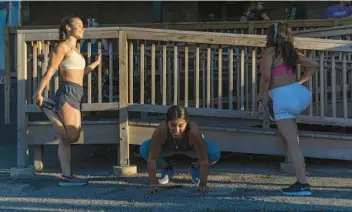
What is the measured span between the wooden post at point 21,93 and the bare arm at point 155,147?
5.54 ft

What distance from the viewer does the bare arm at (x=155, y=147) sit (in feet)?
16.4

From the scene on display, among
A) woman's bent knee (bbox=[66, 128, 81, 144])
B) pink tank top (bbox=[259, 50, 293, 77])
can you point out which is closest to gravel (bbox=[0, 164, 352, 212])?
woman's bent knee (bbox=[66, 128, 81, 144])

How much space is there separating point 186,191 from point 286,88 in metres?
1.38

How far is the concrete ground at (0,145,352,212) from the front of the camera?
468 cm

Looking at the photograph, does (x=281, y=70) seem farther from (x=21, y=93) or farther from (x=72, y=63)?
(x=21, y=93)

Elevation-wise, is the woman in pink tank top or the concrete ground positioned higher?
the woman in pink tank top

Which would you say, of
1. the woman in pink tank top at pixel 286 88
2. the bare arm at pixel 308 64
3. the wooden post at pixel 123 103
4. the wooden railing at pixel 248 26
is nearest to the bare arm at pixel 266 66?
the woman in pink tank top at pixel 286 88

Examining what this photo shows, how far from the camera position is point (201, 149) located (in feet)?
16.4

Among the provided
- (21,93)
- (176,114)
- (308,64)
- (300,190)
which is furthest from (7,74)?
(300,190)

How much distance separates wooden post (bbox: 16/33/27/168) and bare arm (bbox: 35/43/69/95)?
77 centimetres

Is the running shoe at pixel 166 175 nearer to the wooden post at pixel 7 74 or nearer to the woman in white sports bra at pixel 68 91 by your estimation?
the woman in white sports bra at pixel 68 91

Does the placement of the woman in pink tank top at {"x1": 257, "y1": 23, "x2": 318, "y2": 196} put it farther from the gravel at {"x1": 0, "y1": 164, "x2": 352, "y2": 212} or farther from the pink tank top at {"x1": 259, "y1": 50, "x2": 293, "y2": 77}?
the gravel at {"x1": 0, "y1": 164, "x2": 352, "y2": 212}

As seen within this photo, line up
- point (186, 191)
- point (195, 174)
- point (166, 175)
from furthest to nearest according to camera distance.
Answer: point (166, 175) < point (195, 174) < point (186, 191)

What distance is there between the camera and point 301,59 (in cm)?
502
